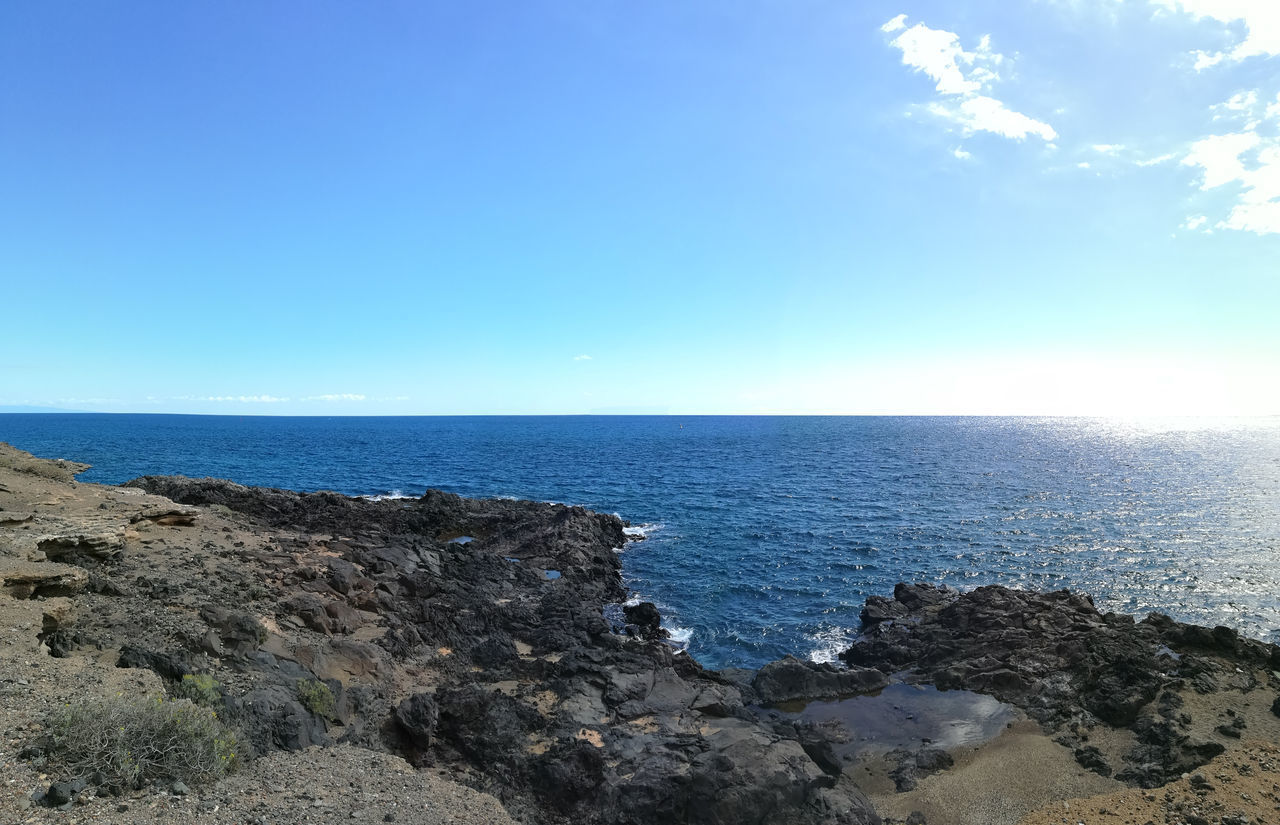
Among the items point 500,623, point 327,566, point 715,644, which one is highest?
point 327,566

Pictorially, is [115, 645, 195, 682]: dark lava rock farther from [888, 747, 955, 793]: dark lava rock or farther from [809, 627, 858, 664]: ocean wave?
[809, 627, 858, 664]: ocean wave

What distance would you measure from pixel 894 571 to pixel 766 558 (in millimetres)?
7369

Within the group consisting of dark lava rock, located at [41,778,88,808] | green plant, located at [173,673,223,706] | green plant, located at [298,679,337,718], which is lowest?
green plant, located at [298,679,337,718]

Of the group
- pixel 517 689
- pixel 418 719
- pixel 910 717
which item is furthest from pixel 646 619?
pixel 418 719

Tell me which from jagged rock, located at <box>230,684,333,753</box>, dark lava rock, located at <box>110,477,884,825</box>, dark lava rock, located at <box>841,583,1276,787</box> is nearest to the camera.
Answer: jagged rock, located at <box>230,684,333,753</box>

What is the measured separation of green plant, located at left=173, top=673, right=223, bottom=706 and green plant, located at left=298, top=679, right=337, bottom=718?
6.20 feet

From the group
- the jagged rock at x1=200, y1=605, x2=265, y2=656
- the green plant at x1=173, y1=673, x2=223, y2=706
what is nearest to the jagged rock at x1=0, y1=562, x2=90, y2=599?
the jagged rock at x1=200, y1=605, x2=265, y2=656

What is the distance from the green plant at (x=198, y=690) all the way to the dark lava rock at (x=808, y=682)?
15702mm

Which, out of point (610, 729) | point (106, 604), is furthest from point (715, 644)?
point (106, 604)

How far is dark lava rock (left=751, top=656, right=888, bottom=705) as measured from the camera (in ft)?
68.1

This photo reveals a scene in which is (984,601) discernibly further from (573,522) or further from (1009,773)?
(573,522)

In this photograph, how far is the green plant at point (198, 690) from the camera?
12.2 meters

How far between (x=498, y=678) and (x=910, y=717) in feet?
43.3

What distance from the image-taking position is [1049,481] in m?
69.5
